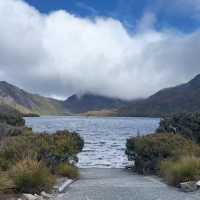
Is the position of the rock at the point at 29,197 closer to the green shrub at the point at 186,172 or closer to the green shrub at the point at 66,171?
the green shrub at the point at 186,172

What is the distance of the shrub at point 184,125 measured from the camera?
3519 centimetres

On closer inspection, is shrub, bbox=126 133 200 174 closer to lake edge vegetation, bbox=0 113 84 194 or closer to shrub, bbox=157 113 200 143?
lake edge vegetation, bbox=0 113 84 194

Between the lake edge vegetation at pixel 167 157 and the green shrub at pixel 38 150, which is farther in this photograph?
the green shrub at pixel 38 150

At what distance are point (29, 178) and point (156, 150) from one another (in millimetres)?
10930

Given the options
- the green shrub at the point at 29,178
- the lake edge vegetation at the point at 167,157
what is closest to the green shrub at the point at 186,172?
the lake edge vegetation at the point at 167,157

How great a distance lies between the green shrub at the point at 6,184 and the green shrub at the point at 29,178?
0.19m

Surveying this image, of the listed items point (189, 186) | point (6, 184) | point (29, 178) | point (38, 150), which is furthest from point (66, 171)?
point (6, 184)

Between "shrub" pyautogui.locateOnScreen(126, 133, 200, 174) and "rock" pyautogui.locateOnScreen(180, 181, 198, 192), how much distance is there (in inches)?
232

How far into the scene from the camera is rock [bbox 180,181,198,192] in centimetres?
1309

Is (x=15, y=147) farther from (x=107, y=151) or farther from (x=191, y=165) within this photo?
(x=107, y=151)

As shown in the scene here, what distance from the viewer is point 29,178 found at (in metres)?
12.0

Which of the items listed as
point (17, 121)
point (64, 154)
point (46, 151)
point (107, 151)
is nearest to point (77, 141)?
point (64, 154)

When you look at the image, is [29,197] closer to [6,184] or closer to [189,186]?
[6,184]

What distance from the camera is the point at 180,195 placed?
1234cm
